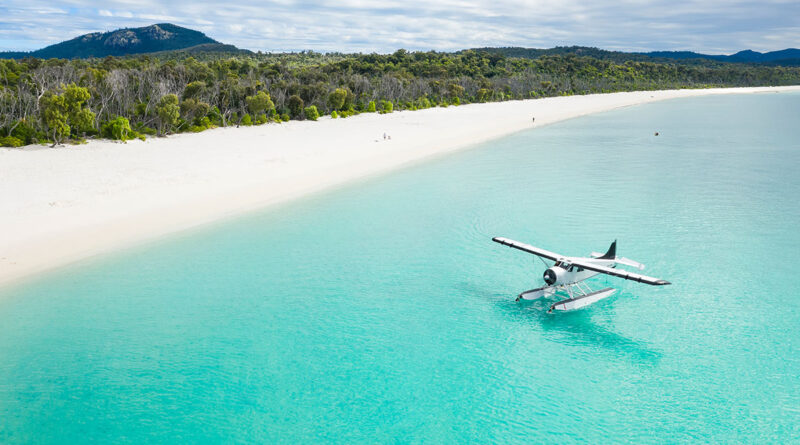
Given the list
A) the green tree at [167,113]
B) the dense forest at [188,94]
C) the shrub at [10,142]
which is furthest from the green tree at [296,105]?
the shrub at [10,142]

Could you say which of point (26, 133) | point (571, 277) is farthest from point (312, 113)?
point (571, 277)

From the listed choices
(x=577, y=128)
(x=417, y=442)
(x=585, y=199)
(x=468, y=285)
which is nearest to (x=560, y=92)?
(x=577, y=128)

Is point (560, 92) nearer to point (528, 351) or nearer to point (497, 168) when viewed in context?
point (497, 168)

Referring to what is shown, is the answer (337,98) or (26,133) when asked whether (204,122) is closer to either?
→ (26,133)

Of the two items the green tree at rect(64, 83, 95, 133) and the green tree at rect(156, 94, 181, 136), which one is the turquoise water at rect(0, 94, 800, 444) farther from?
the green tree at rect(156, 94, 181, 136)

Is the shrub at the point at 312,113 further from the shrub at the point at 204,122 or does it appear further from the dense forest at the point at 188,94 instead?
the shrub at the point at 204,122

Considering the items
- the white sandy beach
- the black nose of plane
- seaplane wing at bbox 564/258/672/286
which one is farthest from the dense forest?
seaplane wing at bbox 564/258/672/286
